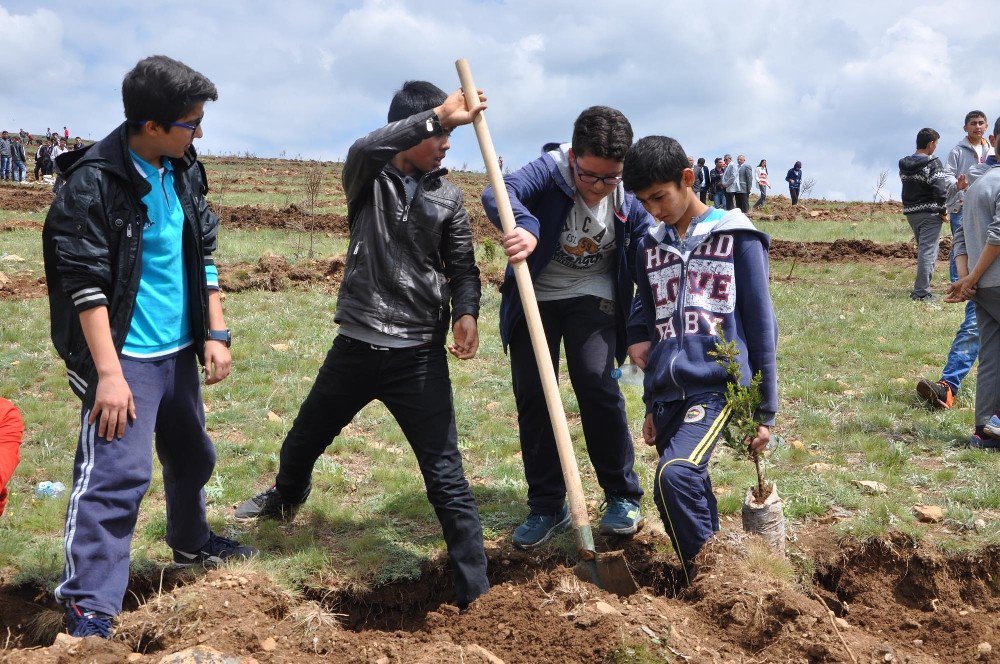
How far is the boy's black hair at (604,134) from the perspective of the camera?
382cm

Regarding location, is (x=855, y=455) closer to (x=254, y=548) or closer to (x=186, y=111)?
(x=254, y=548)

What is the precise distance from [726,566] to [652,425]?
77cm

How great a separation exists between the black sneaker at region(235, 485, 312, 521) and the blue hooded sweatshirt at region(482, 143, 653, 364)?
5.09 feet

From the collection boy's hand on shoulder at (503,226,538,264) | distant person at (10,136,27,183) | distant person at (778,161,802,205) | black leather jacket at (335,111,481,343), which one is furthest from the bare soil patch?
distant person at (10,136,27,183)

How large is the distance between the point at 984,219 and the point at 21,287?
10.7 m

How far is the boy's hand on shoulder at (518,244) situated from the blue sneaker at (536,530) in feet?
5.08

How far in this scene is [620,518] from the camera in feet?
14.4

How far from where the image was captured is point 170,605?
11.1 ft

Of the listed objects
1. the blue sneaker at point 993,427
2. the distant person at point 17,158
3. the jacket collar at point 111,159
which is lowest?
the blue sneaker at point 993,427

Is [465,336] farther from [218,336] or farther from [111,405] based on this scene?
[111,405]

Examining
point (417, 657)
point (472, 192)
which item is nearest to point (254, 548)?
point (417, 657)

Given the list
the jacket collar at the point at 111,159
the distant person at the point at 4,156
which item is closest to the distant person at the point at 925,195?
the jacket collar at the point at 111,159

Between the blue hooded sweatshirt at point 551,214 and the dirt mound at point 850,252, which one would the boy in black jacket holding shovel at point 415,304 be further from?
the dirt mound at point 850,252

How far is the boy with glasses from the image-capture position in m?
4.09
